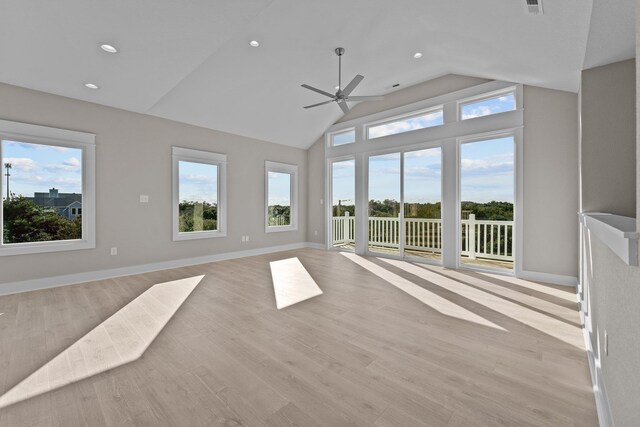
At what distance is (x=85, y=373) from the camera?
188 centimetres

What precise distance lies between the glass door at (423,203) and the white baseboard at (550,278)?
1397 mm

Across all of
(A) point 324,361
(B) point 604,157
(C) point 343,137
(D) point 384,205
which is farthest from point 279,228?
(B) point 604,157

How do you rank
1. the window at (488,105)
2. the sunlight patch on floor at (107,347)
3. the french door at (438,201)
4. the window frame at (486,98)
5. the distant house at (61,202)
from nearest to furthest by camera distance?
the sunlight patch on floor at (107,347), the distant house at (61,202), the window frame at (486,98), the window at (488,105), the french door at (438,201)

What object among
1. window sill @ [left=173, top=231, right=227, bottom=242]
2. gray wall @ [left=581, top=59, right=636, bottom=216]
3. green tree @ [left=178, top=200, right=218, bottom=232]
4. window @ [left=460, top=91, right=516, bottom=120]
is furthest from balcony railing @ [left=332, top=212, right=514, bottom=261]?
green tree @ [left=178, top=200, right=218, bottom=232]

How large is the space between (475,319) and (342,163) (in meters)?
4.89

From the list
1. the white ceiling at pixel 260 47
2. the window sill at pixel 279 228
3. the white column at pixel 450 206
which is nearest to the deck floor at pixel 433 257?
the white column at pixel 450 206

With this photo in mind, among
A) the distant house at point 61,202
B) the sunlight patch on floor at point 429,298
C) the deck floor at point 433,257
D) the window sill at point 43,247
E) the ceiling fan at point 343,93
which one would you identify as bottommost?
the sunlight patch on floor at point 429,298

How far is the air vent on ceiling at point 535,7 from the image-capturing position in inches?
93.4

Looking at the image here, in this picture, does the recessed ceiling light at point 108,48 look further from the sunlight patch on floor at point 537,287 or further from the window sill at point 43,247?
the sunlight patch on floor at point 537,287

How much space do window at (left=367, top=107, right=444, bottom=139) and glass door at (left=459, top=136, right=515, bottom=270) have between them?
78 centimetres

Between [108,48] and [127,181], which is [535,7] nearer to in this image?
[108,48]

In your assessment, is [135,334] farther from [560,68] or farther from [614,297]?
[560,68]

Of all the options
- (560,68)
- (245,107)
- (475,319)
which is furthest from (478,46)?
(245,107)

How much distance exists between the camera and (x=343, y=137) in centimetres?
692
